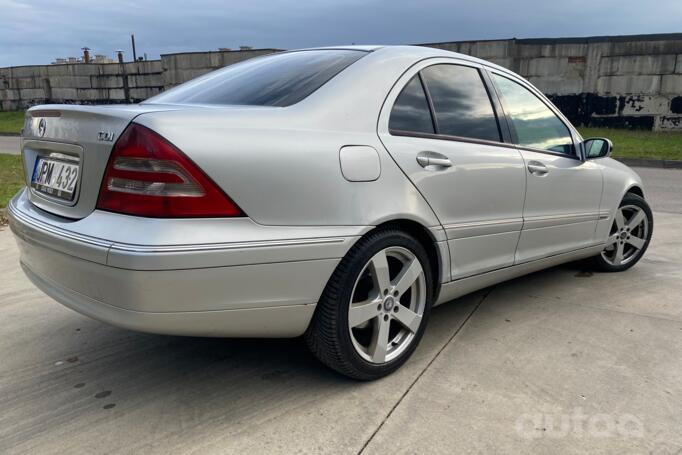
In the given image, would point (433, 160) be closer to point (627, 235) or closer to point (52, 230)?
point (52, 230)

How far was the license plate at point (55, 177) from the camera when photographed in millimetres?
2180

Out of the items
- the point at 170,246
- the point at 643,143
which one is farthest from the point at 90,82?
the point at 170,246

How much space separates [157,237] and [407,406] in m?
1.26

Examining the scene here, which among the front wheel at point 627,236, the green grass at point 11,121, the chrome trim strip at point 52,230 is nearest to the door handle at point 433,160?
the chrome trim strip at point 52,230

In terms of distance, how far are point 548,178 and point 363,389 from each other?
1.79 m

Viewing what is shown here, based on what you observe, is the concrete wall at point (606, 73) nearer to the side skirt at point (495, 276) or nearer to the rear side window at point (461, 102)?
the side skirt at point (495, 276)

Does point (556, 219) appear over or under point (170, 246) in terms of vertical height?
under

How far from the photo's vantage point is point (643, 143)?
13719mm

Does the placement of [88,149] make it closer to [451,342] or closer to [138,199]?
[138,199]

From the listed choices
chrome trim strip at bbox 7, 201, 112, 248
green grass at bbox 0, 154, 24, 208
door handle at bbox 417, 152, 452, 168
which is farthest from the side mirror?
green grass at bbox 0, 154, 24, 208

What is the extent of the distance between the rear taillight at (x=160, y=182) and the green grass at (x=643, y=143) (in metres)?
12.4

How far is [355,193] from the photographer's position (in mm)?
2227

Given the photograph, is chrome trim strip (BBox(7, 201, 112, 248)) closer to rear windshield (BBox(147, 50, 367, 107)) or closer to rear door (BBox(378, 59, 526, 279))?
rear windshield (BBox(147, 50, 367, 107))

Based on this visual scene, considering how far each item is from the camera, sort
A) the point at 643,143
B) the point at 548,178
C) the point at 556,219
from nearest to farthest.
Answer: the point at 548,178
the point at 556,219
the point at 643,143
